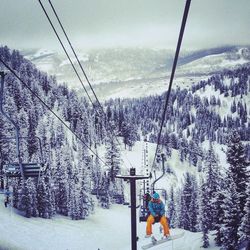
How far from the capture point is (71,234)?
210 ft

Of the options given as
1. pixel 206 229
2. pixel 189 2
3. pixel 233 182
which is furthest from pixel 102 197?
pixel 189 2

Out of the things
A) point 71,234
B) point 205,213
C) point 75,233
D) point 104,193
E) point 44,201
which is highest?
point 205,213

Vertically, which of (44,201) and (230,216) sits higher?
(230,216)

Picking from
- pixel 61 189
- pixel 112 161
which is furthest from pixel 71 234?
pixel 112 161

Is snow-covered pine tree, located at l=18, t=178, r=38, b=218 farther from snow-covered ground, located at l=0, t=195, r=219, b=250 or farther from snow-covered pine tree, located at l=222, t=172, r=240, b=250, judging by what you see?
snow-covered pine tree, located at l=222, t=172, r=240, b=250

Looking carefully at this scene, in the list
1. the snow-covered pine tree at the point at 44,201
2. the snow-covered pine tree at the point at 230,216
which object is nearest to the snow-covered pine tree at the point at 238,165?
the snow-covered pine tree at the point at 230,216

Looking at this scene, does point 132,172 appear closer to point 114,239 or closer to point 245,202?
point 245,202

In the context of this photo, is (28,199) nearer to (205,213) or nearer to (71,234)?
(71,234)

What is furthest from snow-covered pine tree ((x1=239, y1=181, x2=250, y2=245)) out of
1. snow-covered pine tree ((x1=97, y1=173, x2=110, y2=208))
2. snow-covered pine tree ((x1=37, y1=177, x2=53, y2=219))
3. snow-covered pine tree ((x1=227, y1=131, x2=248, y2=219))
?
snow-covered pine tree ((x1=97, y1=173, x2=110, y2=208))

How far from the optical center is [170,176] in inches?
6240

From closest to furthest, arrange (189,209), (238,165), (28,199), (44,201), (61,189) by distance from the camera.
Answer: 1. (238,165)
2. (28,199)
3. (44,201)
4. (189,209)
5. (61,189)

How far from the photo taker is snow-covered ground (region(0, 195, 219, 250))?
2110 inches

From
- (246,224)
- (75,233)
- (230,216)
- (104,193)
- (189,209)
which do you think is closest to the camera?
(246,224)

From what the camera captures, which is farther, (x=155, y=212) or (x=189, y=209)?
(x=189, y=209)
